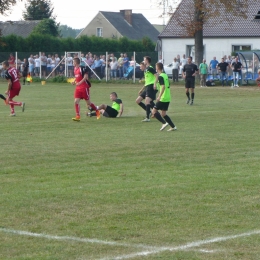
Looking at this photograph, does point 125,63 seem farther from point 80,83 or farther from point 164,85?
point 164,85

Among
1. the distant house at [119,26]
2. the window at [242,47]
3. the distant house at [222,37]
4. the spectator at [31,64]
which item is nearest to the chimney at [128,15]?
the distant house at [119,26]

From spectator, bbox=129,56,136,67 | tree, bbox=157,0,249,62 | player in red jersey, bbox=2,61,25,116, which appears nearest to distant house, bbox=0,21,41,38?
spectator, bbox=129,56,136,67

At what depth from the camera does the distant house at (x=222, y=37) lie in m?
55.3

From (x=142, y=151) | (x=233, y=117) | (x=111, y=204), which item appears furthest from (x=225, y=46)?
(x=111, y=204)

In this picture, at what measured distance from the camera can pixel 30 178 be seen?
10.4 m

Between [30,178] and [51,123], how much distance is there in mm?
8945

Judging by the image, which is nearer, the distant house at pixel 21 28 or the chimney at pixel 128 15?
the distant house at pixel 21 28

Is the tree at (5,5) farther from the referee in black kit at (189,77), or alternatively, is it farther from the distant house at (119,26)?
the distant house at (119,26)

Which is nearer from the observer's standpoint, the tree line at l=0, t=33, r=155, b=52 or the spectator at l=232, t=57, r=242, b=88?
the spectator at l=232, t=57, r=242, b=88

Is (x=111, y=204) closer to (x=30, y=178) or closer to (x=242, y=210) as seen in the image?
(x=242, y=210)

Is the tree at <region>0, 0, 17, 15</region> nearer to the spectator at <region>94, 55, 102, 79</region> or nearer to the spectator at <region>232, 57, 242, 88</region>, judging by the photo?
the spectator at <region>94, 55, 102, 79</region>

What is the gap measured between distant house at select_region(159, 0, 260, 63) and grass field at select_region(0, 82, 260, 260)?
125 feet

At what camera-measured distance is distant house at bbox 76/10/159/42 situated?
322ft

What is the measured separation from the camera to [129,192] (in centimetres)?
920
